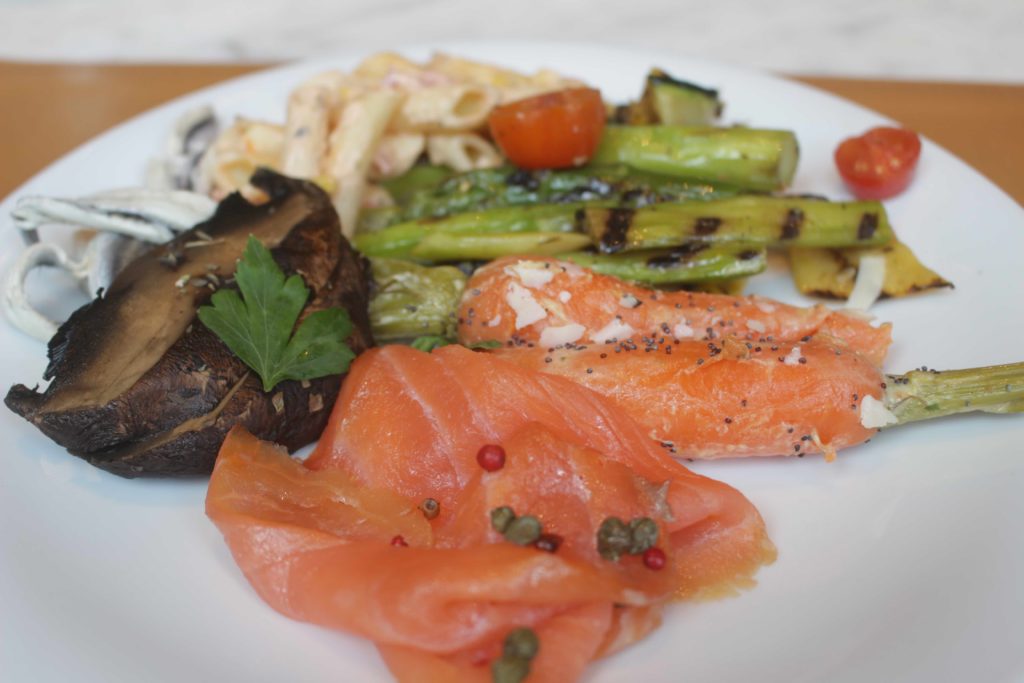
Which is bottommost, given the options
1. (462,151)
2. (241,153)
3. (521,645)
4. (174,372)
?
(521,645)

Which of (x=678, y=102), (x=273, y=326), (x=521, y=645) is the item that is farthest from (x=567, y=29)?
(x=521, y=645)

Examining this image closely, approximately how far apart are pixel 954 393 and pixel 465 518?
1.95 meters

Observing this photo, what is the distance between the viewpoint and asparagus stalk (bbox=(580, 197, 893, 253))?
4.11 metres

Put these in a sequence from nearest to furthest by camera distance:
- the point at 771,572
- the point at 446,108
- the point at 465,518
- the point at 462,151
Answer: the point at 465,518 < the point at 771,572 < the point at 446,108 < the point at 462,151

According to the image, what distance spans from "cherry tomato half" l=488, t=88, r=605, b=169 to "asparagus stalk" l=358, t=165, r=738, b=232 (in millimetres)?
96

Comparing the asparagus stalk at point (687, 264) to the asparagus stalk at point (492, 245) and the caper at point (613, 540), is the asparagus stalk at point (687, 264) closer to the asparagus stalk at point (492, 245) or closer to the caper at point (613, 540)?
the asparagus stalk at point (492, 245)

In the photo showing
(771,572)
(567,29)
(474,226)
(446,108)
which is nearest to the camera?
(771,572)

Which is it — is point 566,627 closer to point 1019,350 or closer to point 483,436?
point 483,436

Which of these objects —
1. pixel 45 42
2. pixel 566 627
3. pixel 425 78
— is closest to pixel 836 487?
pixel 566 627

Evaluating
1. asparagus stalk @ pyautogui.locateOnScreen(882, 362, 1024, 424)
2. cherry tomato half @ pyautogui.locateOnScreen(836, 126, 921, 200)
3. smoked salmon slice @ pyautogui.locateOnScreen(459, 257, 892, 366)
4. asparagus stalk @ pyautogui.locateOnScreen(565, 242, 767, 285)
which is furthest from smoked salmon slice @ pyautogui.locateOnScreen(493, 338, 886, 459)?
cherry tomato half @ pyautogui.locateOnScreen(836, 126, 921, 200)

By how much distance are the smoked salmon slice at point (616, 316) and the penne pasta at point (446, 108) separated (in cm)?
154

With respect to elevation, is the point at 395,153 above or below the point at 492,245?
above

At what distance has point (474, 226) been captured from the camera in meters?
4.43

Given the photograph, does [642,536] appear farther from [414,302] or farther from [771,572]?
[414,302]
